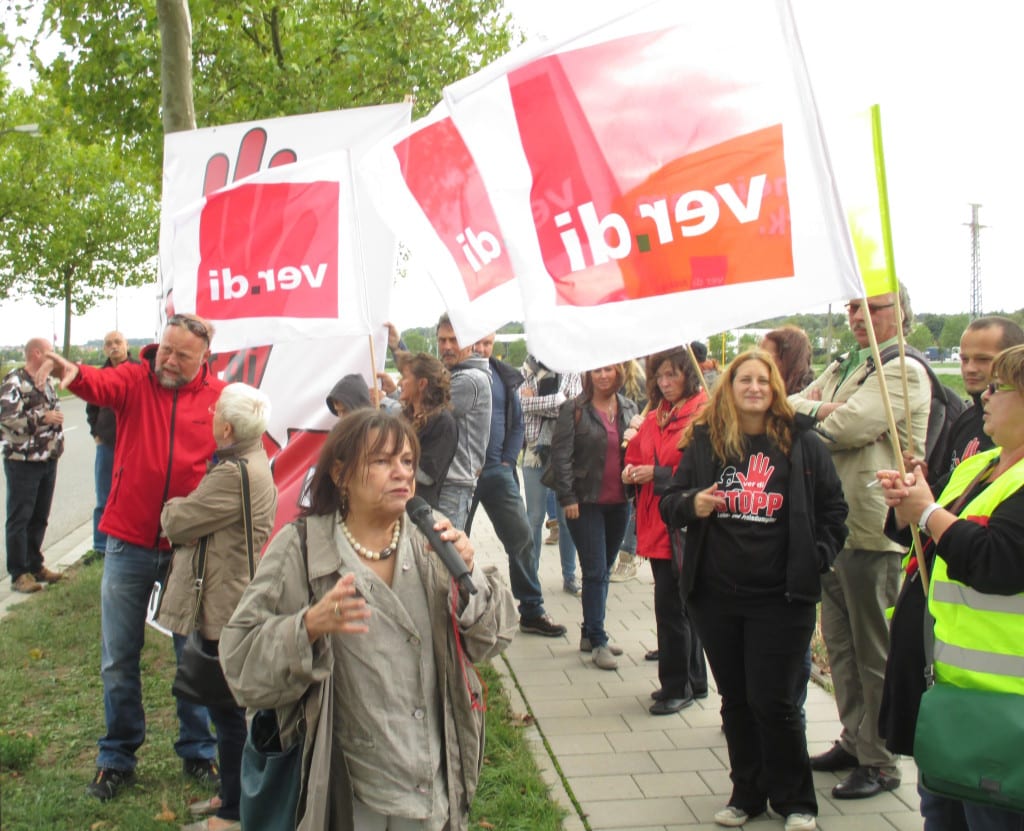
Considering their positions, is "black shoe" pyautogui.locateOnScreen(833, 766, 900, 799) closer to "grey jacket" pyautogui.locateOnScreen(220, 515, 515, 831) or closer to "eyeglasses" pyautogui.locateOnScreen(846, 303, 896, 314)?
"eyeglasses" pyautogui.locateOnScreen(846, 303, 896, 314)

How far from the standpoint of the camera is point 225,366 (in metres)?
6.29

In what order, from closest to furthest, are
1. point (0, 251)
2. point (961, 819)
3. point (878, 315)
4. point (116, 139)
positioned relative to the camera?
point (961, 819), point (878, 315), point (116, 139), point (0, 251)

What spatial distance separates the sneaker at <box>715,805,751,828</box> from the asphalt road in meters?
8.13

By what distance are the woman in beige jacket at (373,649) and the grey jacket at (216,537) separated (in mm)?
1184

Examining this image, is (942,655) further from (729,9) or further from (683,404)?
(683,404)

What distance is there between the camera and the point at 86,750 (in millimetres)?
5191

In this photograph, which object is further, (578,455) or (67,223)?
(67,223)

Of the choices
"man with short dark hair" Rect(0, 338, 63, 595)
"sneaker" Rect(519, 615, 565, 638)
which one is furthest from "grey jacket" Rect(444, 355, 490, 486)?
"man with short dark hair" Rect(0, 338, 63, 595)

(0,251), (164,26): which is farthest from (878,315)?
(0,251)

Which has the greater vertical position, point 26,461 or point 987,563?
point 987,563

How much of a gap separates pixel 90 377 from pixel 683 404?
9.79 ft

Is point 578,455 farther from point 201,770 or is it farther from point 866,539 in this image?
point 201,770

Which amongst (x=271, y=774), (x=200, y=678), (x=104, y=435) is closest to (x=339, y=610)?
(x=271, y=774)

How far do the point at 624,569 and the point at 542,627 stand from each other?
1.93 meters
